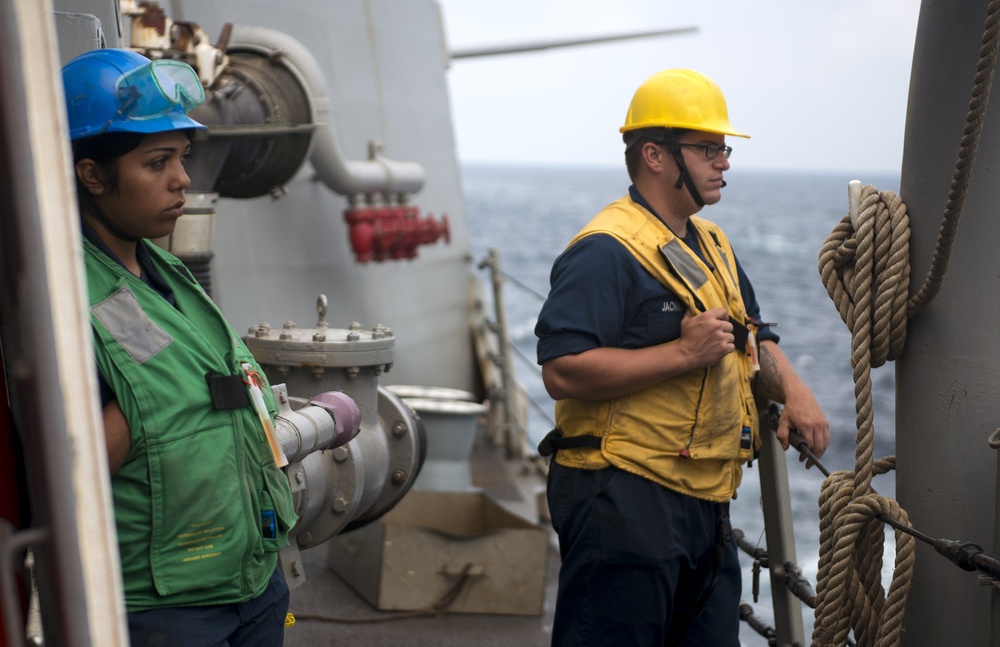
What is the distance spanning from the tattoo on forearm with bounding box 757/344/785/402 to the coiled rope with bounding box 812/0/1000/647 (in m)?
0.39

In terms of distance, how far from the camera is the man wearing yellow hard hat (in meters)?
2.40

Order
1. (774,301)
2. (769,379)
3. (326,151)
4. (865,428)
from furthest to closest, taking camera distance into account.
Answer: (774,301) < (326,151) < (769,379) < (865,428)

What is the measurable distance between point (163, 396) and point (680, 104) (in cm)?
145

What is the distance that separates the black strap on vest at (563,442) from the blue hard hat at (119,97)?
3.67 feet

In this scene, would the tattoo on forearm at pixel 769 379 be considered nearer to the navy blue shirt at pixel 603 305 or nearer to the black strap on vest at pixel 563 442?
the navy blue shirt at pixel 603 305

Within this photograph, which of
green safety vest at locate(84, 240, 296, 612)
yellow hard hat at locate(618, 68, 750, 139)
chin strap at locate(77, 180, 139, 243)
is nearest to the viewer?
green safety vest at locate(84, 240, 296, 612)

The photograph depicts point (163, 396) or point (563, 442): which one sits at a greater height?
point (163, 396)

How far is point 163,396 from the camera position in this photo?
1644mm

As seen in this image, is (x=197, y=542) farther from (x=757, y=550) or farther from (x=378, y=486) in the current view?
(x=757, y=550)

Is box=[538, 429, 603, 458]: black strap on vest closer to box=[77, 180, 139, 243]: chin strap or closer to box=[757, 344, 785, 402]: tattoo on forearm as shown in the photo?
box=[757, 344, 785, 402]: tattoo on forearm

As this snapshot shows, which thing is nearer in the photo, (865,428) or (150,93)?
(150,93)

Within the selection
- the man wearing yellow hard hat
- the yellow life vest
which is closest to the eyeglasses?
the man wearing yellow hard hat

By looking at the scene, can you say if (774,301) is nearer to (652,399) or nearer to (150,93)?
(652,399)

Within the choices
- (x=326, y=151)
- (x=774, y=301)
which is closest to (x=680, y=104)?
(x=326, y=151)
